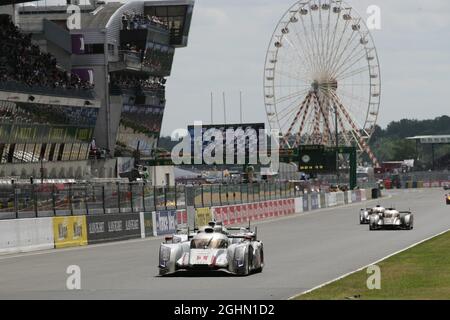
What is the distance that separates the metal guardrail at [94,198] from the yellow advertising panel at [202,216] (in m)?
0.37

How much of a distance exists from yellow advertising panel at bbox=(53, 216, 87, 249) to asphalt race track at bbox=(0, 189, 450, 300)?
0.98 m

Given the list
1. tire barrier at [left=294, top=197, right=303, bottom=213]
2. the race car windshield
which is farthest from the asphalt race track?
tire barrier at [left=294, top=197, right=303, bottom=213]

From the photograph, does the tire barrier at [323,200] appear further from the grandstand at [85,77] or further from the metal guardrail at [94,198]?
the metal guardrail at [94,198]

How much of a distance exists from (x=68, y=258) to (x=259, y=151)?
179ft

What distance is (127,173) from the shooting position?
93375 millimetres

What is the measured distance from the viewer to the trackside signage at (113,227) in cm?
4278

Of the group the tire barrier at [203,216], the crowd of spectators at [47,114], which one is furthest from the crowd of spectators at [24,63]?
the tire barrier at [203,216]

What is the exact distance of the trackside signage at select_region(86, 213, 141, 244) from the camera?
4278cm

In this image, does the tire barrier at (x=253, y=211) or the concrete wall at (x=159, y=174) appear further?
the concrete wall at (x=159, y=174)

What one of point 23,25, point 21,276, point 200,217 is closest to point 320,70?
point 23,25

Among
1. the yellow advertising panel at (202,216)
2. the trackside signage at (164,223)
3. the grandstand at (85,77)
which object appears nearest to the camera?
the trackside signage at (164,223)

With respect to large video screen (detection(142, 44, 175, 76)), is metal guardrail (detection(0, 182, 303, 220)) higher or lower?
lower

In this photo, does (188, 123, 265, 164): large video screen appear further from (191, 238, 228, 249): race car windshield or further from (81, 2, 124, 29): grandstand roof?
(191, 238, 228, 249): race car windshield
